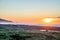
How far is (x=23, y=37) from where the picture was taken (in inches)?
211

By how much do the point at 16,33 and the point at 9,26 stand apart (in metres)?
0.54

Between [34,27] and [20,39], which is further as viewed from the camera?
[34,27]

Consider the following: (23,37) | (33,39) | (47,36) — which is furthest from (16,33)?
(47,36)

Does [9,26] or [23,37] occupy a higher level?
[9,26]

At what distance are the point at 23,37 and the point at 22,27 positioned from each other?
55 cm

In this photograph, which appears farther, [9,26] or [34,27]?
[34,27]

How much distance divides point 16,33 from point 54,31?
4.74 feet

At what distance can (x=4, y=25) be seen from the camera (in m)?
5.62

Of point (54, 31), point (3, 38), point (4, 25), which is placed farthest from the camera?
point (54, 31)

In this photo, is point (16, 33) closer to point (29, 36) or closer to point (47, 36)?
point (29, 36)

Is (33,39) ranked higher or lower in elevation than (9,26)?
lower

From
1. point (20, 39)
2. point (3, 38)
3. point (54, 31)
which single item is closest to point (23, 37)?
point (20, 39)

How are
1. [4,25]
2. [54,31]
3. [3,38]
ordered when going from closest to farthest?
[3,38], [4,25], [54,31]

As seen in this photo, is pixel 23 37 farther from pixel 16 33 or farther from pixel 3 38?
pixel 3 38
